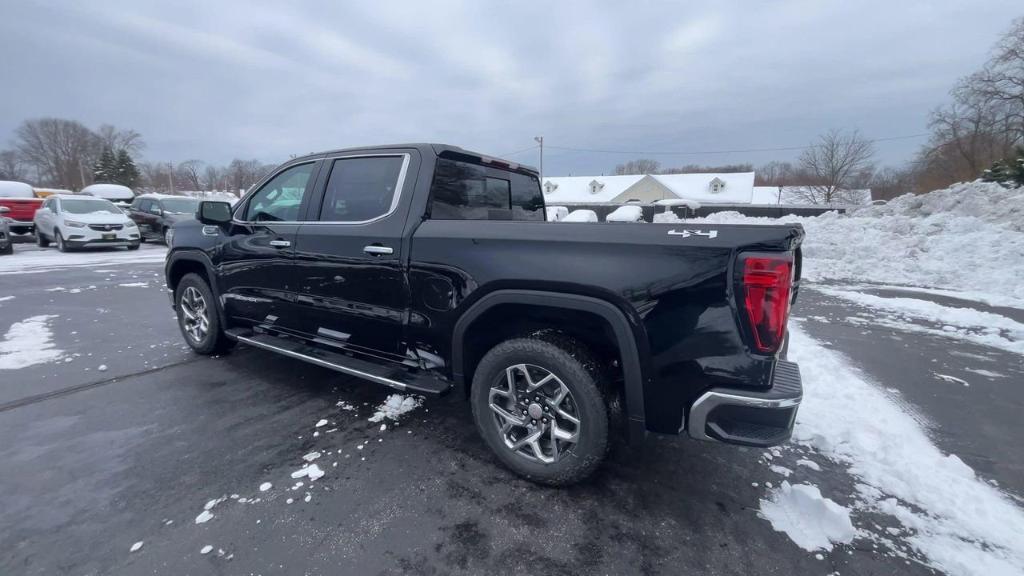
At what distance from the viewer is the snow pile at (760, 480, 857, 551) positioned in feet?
7.18

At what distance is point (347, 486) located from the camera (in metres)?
2.56

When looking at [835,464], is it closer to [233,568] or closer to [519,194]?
[519,194]

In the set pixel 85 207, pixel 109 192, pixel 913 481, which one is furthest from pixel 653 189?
pixel 913 481

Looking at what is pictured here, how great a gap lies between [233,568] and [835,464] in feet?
11.4

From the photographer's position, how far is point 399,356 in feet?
10.2

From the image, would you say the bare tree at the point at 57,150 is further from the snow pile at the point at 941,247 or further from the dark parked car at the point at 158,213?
the snow pile at the point at 941,247

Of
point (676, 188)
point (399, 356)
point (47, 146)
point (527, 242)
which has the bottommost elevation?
point (399, 356)

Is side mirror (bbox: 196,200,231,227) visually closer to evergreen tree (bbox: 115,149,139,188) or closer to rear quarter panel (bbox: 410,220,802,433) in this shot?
rear quarter panel (bbox: 410,220,802,433)

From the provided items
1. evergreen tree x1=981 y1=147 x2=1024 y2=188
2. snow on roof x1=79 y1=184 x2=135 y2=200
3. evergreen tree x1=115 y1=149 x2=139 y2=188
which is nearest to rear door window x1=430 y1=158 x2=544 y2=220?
evergreen tree x1=981 y1=147 x2=1024 y2=188

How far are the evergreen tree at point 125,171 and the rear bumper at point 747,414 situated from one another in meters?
70.4

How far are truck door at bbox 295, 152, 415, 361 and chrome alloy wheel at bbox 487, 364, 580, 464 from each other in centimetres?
89

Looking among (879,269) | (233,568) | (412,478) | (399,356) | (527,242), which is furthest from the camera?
(879,269)

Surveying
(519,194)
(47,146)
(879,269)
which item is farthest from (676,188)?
(47,146)

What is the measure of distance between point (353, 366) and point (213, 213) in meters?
2.13
